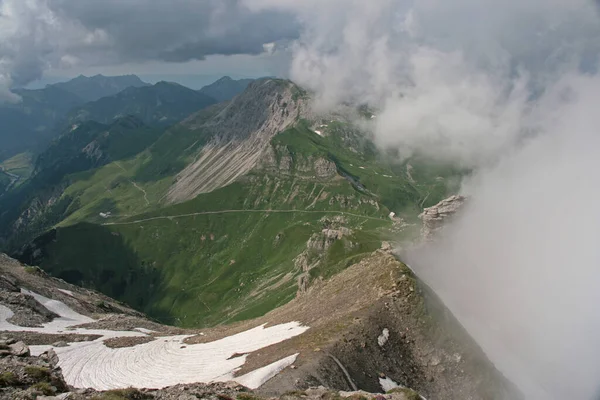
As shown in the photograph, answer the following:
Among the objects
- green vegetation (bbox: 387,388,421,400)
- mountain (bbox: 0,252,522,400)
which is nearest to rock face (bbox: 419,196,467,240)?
mountain (bbox: 0,252,522,400)

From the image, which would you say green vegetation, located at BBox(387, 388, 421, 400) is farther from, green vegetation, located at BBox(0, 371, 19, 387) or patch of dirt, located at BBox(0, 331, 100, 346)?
patch of dirt, located at BBox(0, 331, 100, 346)

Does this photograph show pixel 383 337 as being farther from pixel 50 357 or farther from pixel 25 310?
pixel 25 310

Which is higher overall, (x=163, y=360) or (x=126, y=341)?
(x=126, y=341)

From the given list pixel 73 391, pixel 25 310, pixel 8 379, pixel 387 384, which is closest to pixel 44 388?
pixel 8 379

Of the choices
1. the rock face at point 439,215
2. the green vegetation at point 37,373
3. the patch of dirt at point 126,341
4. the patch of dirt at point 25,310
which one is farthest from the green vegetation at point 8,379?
the rock face at point 439,215

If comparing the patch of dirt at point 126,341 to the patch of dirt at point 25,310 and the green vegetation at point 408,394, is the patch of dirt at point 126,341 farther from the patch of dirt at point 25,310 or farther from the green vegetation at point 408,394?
the green vegetation at point 408,394
